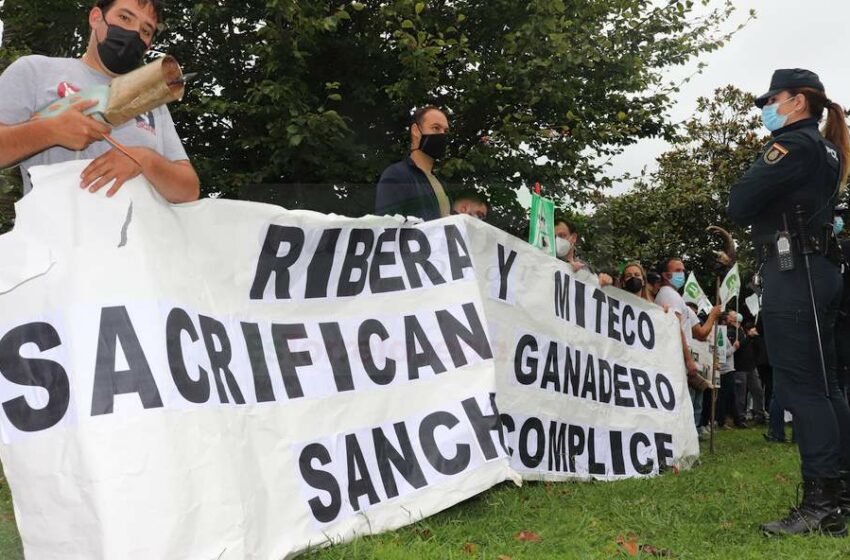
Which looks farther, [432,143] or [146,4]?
[432,143]

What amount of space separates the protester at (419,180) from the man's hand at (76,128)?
2414 mm

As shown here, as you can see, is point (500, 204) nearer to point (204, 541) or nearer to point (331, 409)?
point (331, 409)

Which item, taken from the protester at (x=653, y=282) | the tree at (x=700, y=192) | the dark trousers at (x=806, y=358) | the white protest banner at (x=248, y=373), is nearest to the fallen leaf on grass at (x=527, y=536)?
the white protest banner at (x=248, y=373)

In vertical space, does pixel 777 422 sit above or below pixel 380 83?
below

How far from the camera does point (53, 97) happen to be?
9.73 feet

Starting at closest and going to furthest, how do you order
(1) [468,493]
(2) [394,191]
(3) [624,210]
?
(1) [468,493]
(2) [394,191]
(3) [624,210]

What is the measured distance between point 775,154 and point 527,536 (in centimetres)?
224

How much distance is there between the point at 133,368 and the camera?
9.26 ft

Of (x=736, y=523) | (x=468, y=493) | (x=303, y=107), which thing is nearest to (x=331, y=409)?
(x=468, y=493)

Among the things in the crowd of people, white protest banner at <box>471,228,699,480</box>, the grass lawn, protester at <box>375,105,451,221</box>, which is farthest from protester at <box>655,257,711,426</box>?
protester at <box>375,105,451,221</box>

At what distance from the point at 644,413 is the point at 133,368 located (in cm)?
459

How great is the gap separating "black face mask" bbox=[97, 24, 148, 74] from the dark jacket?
6.88ft

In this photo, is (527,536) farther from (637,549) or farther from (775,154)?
(775,154)

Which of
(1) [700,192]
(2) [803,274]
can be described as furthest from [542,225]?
(1) [700,192]
